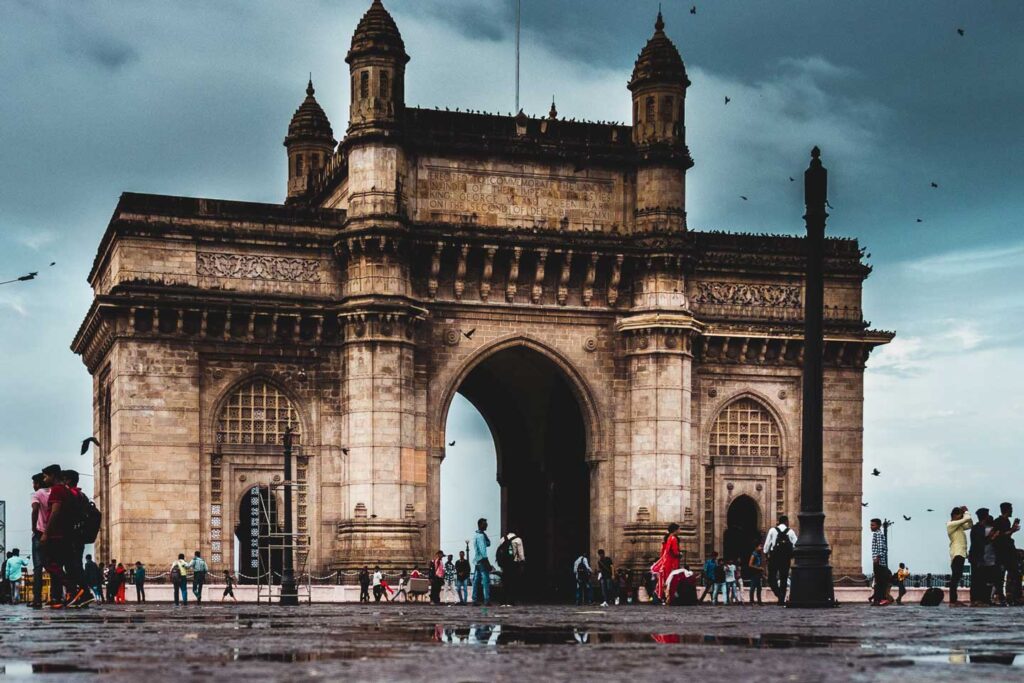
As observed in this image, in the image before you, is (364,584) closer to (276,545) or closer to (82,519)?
(276,545)

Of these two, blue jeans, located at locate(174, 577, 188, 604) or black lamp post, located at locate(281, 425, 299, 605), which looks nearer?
black lamp post, located at locate(281, 425, 299, 605)

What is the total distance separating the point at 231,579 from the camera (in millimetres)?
40969

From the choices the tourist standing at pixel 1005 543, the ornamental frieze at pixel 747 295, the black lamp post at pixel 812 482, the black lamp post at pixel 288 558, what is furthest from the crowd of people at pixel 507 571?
the ornamental frieze at pixel 747 295

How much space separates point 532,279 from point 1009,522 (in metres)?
19.6

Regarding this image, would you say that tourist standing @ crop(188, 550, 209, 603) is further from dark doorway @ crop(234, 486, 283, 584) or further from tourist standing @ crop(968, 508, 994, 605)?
tourist standing @ crop(968, 508, 994, 605)

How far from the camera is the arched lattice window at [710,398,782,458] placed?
1849 inches

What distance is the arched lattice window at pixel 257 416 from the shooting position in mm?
42812

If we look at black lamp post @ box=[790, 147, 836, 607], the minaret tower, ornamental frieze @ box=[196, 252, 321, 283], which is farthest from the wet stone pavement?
the minaret tower

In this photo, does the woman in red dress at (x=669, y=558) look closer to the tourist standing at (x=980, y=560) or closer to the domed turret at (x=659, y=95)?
the tourist standing at (x=980, y=560)

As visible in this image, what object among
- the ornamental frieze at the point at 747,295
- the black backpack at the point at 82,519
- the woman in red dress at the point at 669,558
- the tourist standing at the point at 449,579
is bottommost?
the tourist standing at the point at 449,579

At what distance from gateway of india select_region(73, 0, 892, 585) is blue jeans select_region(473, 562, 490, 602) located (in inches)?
229

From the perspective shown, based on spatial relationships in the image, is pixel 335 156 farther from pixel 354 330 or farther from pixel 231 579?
pixel 231 579

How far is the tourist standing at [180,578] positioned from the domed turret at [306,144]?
17128mm

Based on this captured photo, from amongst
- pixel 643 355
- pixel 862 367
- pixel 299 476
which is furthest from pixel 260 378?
pixel 862 367
